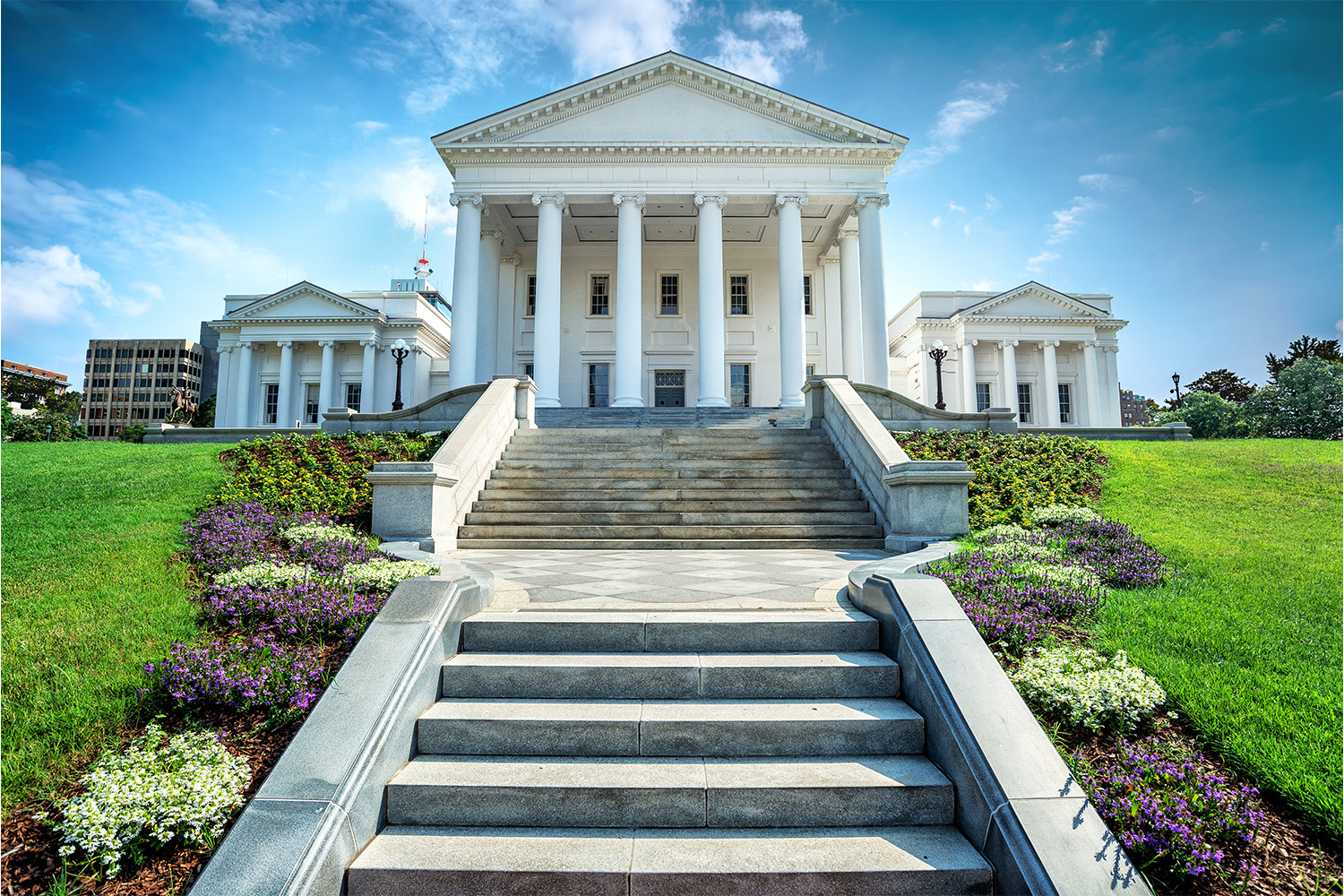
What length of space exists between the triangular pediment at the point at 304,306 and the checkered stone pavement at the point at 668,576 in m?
34.1

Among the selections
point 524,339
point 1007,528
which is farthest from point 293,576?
point 524,339

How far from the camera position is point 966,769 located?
359cm

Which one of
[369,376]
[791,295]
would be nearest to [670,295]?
[791,295]

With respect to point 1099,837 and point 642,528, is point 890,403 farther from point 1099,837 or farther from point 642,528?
point 1099,837

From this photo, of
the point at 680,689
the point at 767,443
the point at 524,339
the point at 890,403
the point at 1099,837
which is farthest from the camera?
the point at 524,339

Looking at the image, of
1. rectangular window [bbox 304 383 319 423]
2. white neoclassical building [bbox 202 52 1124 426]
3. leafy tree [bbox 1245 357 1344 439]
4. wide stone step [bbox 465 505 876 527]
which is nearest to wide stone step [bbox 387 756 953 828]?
wide stone step [bbox 465 505 876 527]

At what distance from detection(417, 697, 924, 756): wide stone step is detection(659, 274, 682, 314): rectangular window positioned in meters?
27.5

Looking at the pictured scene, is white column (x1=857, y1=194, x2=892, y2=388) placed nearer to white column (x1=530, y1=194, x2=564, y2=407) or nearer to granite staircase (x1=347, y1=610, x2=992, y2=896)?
white column (x1=530, y1=194, x2=564, y2=407)

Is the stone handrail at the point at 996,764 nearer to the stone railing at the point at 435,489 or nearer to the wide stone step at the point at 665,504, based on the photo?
the wide stone step at the point at 665,504

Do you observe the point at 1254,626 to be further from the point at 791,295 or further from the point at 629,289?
the point at 629,289

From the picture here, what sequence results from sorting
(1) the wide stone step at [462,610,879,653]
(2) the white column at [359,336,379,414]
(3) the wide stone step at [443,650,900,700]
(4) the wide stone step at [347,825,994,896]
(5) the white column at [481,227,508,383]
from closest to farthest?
(4) the wide stone step at [347,825,994,896]
(3) the wide stone step at [443,650,900,700]
(1) the wide stone step at [462,610,879,653]
(5) the white column at [481,227,508,383]
(2) the white column at [359,336,379,414]

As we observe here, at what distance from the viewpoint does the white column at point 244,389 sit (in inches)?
1518

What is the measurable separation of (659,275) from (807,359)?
7789 millimetres

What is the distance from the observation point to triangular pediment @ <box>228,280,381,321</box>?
38.2 m
